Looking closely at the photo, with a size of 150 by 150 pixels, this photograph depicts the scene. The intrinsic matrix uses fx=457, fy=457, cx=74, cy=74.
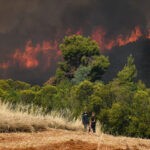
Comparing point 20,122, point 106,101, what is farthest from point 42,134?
point 106,101

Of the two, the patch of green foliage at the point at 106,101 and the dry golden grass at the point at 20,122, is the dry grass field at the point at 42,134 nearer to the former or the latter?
the dry golden grass at the point at 20,122

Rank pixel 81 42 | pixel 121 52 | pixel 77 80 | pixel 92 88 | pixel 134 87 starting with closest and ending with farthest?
pixel 92 88 < pixel 134 87 < pixel 77 80 < pixel 81 42 < pixel 121 52

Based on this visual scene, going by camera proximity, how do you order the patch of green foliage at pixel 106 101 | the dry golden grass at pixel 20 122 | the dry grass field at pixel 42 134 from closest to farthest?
the dry grass field at pixel 42 134, the dry golden grass at pixel 20 122, the patch of green foliage at pixel 106 101

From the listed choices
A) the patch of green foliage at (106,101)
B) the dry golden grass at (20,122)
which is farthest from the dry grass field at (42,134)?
the patch of green foliage at (106,101)

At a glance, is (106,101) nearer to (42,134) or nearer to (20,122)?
(20,122)

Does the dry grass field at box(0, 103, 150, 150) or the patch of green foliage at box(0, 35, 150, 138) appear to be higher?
the patch of green foliage at box(0, 35, 150, 138)

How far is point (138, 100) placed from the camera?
37781 millimetres

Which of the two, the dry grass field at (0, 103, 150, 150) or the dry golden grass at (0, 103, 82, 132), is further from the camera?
the dry golden grass at (0, 103, 82, 132)

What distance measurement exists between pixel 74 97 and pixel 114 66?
8593cm

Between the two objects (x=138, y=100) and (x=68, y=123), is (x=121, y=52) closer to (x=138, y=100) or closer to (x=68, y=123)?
(x=138, y=100)

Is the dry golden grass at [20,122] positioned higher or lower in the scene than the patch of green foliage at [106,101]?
lower

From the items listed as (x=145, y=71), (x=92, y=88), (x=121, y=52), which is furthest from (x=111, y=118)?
(x=121, y=52)

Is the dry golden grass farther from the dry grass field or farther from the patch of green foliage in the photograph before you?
the patch of green foliage

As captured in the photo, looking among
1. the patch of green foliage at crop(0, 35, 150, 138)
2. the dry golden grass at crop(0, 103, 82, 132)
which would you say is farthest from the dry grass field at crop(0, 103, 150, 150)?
the patch of green foliage at crop(0, 35, 150, 138)
